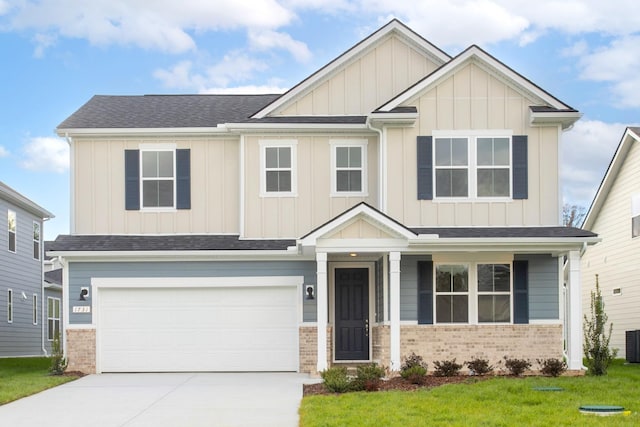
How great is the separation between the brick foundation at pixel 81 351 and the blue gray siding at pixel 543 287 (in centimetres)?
972

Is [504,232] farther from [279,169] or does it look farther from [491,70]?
[279,169]

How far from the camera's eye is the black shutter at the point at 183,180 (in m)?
21.0

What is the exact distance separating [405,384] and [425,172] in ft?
16.7

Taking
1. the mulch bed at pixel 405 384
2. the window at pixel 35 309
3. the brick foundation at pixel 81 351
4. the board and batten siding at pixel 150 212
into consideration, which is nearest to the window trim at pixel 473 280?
the mulch bed at pixel 405 384

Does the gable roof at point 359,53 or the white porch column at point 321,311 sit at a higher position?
the gable roof at point 359,53

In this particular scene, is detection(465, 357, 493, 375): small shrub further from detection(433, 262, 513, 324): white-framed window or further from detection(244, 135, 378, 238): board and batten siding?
detection(244, 135, 378, 238): board and batten siding

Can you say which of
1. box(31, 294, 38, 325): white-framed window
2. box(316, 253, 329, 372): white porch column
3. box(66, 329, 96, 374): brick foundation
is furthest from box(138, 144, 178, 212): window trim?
box(31, 294, 38, 325): white-framed window

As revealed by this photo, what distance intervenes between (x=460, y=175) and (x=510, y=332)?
356 centimetres

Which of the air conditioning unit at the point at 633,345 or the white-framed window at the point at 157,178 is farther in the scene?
the air conditioning unit at the point at 633,345

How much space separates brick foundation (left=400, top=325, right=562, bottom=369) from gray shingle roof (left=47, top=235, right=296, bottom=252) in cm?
364

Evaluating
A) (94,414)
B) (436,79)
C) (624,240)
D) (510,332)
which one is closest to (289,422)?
(94,414)

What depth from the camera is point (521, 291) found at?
19.1 meters

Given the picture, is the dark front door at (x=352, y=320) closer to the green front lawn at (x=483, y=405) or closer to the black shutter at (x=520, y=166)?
the black shutter at (x=520, y=166)

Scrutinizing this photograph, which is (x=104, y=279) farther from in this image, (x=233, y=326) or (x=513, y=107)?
(x=513, y=107)
